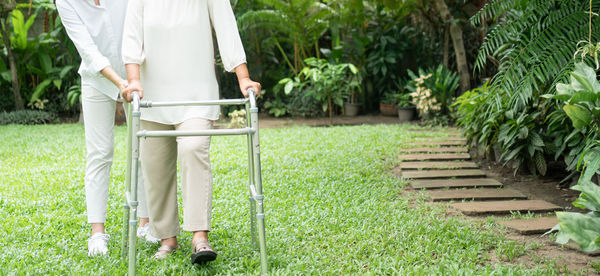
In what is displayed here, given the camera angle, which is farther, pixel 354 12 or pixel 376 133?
pixel 354 12

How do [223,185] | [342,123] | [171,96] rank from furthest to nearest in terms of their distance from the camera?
[342,123] < [223,185] < [171,96]

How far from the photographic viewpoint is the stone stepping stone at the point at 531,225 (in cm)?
325

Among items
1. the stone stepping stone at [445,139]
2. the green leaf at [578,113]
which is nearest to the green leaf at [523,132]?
the green leaf at [578,113]

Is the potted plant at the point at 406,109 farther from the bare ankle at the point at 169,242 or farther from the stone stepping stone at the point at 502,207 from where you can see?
the bare ankle at the point at 169,242

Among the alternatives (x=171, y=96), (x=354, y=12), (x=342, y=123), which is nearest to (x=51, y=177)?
(x=171, y=96)

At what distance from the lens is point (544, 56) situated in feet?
11.5

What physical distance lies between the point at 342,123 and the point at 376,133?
69.5 inches

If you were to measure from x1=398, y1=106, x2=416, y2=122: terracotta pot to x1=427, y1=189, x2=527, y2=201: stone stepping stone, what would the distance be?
457cm

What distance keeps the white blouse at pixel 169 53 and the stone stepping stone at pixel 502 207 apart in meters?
1.96

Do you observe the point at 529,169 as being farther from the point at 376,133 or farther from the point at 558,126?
the point at 376,133

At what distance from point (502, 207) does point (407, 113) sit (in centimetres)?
512

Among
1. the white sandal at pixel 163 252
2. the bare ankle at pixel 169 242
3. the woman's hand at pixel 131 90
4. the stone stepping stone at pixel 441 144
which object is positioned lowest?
the white sandal at pixel 163 252

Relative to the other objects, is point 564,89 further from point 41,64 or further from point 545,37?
point 41,64

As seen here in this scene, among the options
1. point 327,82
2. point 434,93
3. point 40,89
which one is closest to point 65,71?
point 40,89
